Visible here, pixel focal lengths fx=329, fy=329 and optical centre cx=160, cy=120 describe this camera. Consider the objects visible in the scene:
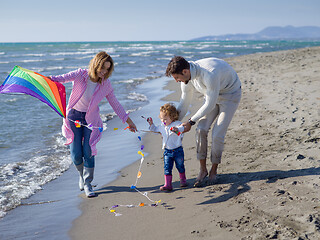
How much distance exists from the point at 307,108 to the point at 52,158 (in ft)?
17.3

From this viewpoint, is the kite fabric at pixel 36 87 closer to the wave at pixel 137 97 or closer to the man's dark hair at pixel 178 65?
the man's dark hair at pixel 178 65

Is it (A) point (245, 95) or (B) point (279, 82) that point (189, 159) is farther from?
(B) point (279, 82)

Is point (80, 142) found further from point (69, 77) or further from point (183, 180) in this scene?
point (183, 180)

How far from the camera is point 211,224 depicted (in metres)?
3.24

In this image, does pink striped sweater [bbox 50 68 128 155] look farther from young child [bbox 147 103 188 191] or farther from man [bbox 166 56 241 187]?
man [bbox 166 56 241 187]

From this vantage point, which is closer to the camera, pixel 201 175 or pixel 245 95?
pixel 201 175

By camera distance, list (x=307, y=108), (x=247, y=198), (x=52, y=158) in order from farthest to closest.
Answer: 1. (x=307, y=108)
2. (x=52, y=158)
3. (x=247, y=198)

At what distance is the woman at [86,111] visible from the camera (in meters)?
4.14

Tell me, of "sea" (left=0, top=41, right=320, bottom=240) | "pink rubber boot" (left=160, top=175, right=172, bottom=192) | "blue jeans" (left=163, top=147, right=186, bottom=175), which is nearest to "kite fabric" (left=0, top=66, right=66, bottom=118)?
"sea" (left=0, top=41, right=320, bottom=240)

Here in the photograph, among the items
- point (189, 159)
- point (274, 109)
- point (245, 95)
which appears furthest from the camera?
point (245, 95)

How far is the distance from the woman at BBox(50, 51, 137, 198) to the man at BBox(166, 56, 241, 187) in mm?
879

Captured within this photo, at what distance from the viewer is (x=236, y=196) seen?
3.75 meters

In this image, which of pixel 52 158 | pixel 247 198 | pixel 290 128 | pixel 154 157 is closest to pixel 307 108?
pixel 290 128

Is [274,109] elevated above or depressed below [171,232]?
above
